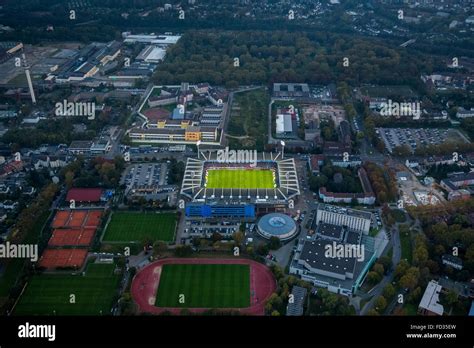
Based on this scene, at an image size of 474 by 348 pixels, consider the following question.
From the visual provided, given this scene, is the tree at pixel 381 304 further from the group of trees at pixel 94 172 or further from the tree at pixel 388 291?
the group of trees at pixel 94 172

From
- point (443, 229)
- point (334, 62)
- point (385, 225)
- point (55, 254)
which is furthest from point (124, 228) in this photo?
point (334, 62)

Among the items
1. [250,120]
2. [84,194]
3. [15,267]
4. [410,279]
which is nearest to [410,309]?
[410,279]

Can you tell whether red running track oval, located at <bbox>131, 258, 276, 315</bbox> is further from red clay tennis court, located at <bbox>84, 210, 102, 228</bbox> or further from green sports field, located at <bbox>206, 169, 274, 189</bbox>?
green sports field, located at <bbox>206, 169, 274, 189</bbox>

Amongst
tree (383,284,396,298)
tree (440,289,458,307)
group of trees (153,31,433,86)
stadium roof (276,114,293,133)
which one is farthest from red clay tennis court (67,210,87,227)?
group of trees (153,31,433,86)

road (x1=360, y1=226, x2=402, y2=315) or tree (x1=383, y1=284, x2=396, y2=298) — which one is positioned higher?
tree (x1=383, y1=284, x2=396, y2=298)

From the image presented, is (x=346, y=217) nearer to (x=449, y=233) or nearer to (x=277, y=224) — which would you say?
(x=277, y=224)

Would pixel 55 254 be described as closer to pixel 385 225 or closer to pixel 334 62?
pixel 385 225

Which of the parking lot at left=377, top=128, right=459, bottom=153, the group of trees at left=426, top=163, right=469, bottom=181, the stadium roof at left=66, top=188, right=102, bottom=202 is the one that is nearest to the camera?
the stadium roof at left=66, top=188, right=102, bottom=202
